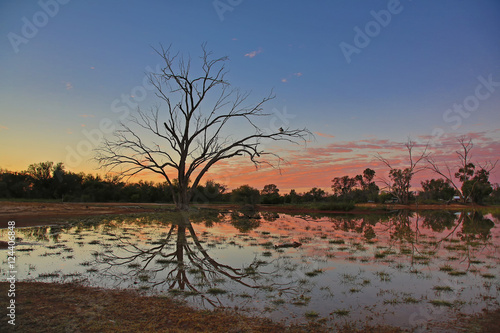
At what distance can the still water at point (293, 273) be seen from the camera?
5121 millimetres

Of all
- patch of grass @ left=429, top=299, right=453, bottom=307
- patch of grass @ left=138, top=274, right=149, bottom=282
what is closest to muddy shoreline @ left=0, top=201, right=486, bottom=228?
patch of grass @ left=138, top=274, right=149, bottom=282

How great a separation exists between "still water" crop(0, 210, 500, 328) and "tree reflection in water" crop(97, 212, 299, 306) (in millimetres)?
22

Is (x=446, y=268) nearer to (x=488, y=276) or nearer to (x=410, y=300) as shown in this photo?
(x=488, y=276)

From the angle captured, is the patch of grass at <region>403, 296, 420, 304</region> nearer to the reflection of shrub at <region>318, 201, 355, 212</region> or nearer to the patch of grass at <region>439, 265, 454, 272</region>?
the patch of grass at <region>439, 265, 454, 272</region>

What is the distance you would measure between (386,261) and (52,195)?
55.1 meters

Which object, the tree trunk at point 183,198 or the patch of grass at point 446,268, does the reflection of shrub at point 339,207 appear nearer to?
the tree trunk at point 183,198

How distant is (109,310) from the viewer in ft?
15.3

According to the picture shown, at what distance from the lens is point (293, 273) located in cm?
721

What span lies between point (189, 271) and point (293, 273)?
2.60 meters

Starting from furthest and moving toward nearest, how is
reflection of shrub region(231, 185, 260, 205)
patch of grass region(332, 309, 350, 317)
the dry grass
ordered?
reflection of shrub region(231, 185, 260, 205), patch of grass region(332, 309, 350, 317), the dry grass

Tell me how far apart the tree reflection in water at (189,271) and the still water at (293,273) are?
0.07 feet

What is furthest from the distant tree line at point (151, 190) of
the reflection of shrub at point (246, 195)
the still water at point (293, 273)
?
the still water at point (293, 273)

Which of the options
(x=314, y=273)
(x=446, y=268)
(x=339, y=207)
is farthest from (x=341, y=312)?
(x=339, y=207)

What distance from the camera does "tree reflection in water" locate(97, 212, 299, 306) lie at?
6008 millimetres
